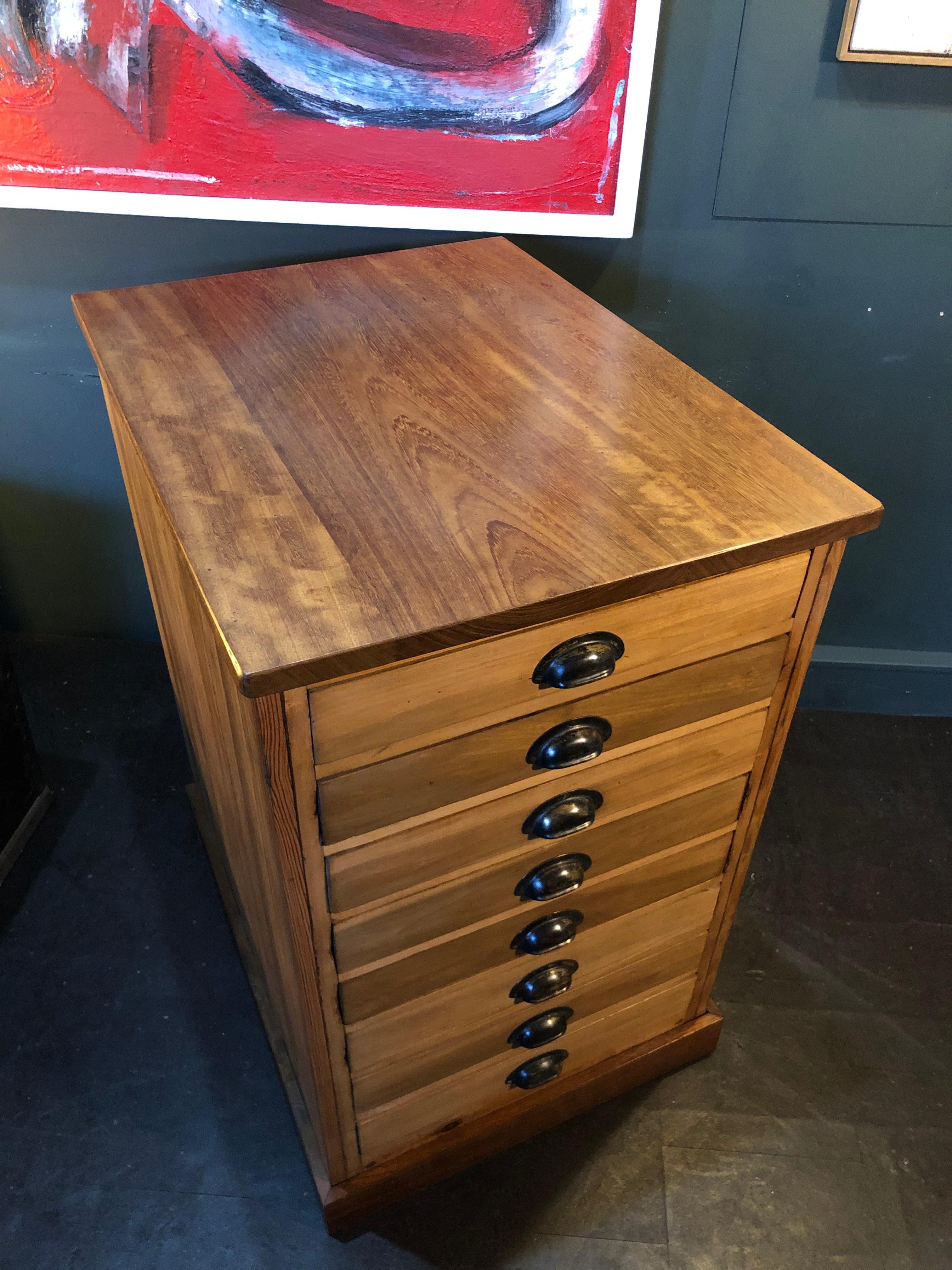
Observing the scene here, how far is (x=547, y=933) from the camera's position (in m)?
1.03

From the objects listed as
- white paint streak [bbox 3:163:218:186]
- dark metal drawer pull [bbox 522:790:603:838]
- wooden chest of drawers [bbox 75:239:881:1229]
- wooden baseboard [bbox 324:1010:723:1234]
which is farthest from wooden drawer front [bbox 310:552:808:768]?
white paint streak [bbox 3:163:218:186]

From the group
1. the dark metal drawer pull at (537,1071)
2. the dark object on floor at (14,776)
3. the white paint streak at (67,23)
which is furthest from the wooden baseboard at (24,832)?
the white paint streak at (67,23)

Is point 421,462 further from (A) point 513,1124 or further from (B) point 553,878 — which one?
(A) point 513,1124

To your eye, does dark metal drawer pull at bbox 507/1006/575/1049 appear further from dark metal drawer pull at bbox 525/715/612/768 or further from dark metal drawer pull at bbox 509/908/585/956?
dark metal drawer pull at bbox 525/715/612/768

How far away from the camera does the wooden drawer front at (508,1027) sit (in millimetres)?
1053

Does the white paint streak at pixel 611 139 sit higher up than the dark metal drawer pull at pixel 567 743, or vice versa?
the white paint streak at pixel 611 139

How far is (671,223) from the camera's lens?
1.38m

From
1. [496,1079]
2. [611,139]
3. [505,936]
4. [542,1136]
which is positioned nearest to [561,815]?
[505,936]

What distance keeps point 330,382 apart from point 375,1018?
2.10 feet

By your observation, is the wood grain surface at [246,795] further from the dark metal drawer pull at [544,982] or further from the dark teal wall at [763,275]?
the dark teal wall at [763,275]

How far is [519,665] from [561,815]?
0.66 ft

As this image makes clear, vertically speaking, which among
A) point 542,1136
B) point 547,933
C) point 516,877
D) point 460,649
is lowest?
point 542,1136

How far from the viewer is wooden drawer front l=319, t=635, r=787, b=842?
2.60 feet

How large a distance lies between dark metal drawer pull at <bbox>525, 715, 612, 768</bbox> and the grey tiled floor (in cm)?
66
